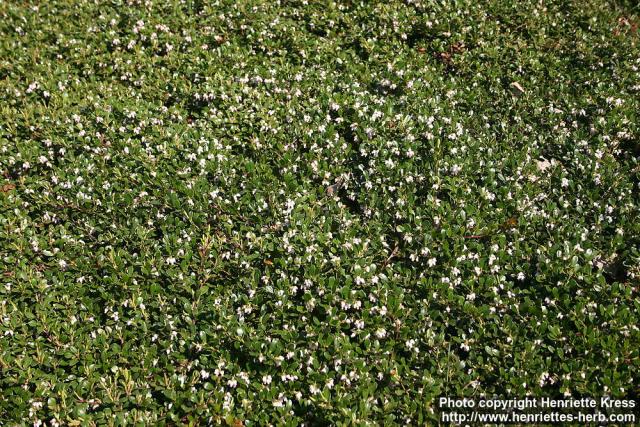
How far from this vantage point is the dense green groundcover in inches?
175

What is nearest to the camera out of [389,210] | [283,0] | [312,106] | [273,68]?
[389,210]

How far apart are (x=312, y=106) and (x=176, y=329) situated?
3.09 m

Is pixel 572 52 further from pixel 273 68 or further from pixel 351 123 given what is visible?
pixel 273 68

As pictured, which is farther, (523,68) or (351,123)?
(523,68)

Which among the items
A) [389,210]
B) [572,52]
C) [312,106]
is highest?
[572,52]

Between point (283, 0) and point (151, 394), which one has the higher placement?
point (283, 0)

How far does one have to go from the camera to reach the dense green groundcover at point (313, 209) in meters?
4.45

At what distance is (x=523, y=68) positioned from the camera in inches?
281

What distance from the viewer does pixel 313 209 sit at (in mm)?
5543

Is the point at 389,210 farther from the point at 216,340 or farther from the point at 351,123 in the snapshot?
the point at 216,340

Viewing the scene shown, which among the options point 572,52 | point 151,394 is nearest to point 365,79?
point 572,52

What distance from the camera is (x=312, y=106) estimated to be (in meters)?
6.50

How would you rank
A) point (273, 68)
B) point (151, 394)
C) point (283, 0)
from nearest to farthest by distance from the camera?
point (151, 394)
point (273, 68)
point (283, 0)

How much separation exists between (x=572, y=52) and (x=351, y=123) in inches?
133
